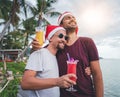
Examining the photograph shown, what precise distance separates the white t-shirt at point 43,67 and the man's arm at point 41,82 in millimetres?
80

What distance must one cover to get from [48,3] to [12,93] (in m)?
27.4

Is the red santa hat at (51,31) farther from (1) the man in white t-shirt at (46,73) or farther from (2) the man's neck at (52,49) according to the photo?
(2) the man's neck at (52,49)

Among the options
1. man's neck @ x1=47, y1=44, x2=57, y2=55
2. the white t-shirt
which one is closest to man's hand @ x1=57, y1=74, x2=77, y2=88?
the white t-shirt

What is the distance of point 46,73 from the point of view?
3219mm

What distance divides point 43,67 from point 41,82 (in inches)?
9.8

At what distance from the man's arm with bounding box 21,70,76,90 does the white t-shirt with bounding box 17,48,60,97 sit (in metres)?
0.08

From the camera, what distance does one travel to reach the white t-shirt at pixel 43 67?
318 cm

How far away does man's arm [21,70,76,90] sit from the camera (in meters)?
2.88

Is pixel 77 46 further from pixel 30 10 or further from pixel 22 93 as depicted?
pixel 30 10

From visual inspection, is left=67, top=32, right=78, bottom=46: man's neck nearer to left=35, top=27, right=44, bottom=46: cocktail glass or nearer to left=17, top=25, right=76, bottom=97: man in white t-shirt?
left=17, top=25, right=76, bottom=97: man in white t-shirt

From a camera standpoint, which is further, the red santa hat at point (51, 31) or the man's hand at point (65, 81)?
the red santa hat at point (51, 31)

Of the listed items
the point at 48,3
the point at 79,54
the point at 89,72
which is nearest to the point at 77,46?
the point at 79,54

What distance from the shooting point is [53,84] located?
2.96m

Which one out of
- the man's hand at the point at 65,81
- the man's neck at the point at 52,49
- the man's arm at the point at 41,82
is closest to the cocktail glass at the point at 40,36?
the man's neck at the point at 52,49
